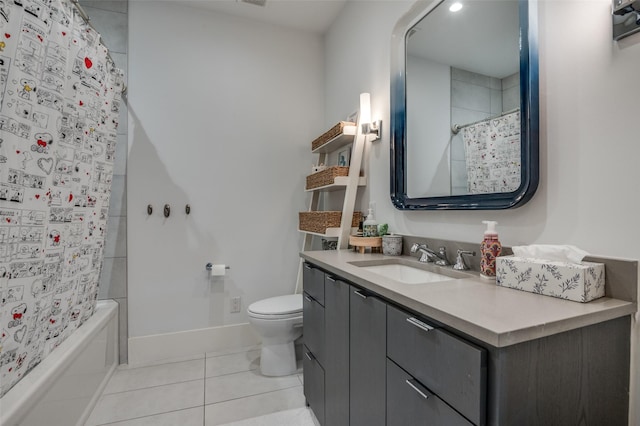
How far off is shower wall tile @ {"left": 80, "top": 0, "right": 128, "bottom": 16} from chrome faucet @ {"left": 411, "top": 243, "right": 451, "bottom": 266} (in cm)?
263

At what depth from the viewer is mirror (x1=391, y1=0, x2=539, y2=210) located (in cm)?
105

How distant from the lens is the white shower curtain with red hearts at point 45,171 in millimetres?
1040

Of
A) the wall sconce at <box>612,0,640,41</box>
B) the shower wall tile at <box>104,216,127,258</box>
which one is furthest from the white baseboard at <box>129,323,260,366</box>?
the wall sconce at <box>612,0,640,41</box>

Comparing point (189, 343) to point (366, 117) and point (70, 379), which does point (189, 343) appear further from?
point (366, 117)

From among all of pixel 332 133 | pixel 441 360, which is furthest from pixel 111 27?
pixel 441 360

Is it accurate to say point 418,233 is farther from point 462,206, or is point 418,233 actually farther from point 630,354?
point 630,354

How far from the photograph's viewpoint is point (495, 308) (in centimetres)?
76

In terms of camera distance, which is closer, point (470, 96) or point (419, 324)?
point (419, 324)

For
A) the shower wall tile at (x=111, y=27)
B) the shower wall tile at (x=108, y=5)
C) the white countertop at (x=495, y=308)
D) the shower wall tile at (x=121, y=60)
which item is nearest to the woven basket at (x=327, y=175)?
the white countertop at (x=495, y=308)

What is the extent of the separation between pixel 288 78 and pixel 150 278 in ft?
6.48

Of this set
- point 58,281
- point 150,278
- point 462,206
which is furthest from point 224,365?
point 462,206

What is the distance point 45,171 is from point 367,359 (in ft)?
4.64

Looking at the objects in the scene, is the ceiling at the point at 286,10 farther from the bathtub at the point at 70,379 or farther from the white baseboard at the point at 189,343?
the white baseboard at the point at 189,343

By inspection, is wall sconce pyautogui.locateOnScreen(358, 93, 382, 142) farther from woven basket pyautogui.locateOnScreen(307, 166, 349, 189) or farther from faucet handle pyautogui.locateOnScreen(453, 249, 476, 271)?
faucet handle pyautogui.locateOnScreen(453, 249, 476, 271)
